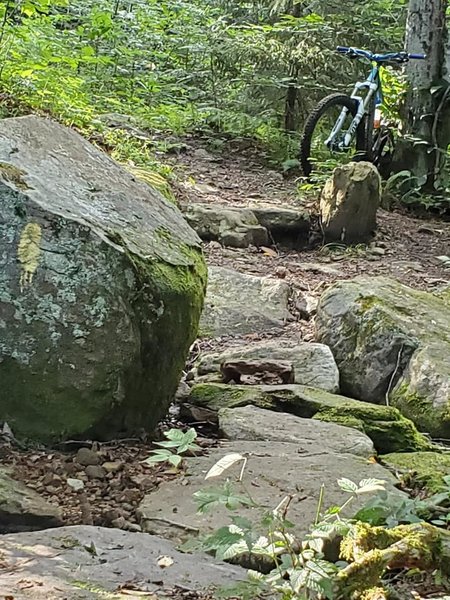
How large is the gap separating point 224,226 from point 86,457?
4079mm

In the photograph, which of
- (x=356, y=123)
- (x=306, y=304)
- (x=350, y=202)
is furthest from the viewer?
(x=356, y=123)

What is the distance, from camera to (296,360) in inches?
168

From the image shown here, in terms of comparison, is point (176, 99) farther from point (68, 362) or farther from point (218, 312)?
point (68, 362)

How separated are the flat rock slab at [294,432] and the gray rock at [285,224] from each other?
371cm

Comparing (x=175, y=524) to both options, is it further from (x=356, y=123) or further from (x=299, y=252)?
(x=356, y=123)

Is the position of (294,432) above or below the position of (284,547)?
below

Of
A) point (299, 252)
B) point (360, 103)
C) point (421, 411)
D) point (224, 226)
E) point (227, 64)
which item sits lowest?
point (421, 411)

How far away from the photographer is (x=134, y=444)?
300 centimetres

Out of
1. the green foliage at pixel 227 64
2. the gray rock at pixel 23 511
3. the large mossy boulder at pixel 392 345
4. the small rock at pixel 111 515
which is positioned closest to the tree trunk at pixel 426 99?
the green foliage at pixel 227 64

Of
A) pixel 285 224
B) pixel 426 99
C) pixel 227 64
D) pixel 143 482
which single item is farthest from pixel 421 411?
pixel 227 64

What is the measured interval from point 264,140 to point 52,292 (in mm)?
7504

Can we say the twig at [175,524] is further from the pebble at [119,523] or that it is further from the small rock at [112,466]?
the small rock at [112,466]

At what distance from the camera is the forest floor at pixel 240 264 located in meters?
2.62

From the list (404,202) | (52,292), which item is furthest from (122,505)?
(404,202)
